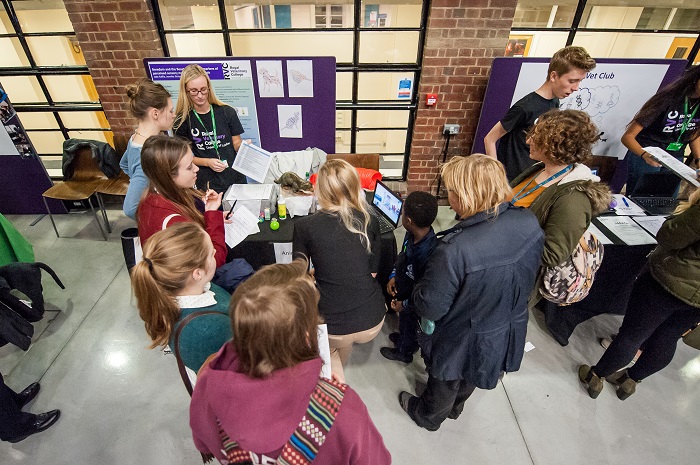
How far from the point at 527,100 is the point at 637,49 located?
2.44 m

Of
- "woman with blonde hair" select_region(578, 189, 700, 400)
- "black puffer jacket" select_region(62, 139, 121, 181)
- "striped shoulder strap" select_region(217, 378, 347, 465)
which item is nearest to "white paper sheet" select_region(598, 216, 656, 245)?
"woman with blonde hair" select_region(578, 189, 700, 400)

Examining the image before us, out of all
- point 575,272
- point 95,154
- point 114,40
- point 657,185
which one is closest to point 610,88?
point 657,185

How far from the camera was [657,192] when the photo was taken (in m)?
3.03

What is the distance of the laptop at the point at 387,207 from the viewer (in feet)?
8.73

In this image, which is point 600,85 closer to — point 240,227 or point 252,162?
point 252,162

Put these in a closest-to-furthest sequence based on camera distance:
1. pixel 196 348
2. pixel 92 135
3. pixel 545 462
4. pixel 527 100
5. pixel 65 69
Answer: pixel 196 348 → pixel 545 462 → pixel 527 100 → pixel 65 69 → pixel 92 135

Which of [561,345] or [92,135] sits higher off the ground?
[92,135]

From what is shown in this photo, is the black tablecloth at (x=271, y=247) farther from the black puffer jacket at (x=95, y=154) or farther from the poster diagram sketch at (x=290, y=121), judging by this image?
the black puffer jacket at (x=95, y=154)

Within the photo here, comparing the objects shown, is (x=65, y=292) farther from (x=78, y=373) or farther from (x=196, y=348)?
(x=196, y=348)

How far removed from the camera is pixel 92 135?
5.64 m

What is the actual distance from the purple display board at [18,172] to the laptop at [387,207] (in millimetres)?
3737

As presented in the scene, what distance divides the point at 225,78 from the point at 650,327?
13.0ft

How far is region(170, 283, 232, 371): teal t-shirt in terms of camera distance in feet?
4.18

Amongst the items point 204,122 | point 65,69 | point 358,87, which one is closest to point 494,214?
point 204,122
